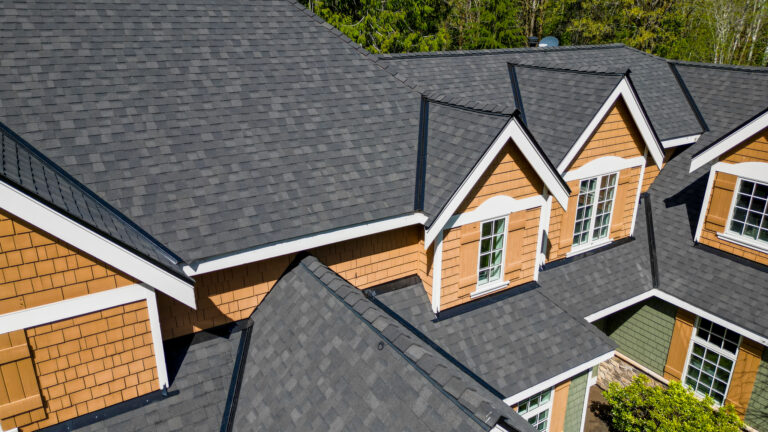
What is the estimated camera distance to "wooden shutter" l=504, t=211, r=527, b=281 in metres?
10.1

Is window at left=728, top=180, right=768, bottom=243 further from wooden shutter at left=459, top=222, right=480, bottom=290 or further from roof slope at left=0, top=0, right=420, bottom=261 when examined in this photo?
roof slope at left=0, top=0, right=420, bottom=261

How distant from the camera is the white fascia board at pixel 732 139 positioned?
11.0m

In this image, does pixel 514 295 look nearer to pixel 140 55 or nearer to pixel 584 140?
pixel 584 140

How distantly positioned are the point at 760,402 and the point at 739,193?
A: 16.0 feet

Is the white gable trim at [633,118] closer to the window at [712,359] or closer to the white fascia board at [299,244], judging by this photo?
the white fascia board at [299,244]

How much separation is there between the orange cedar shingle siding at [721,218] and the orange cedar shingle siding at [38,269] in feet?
43.1

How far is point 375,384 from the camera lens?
6629mm

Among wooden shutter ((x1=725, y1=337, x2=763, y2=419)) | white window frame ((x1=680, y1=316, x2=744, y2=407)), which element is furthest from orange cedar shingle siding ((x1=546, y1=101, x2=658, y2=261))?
wooden shutter ((x1=725, y1=337, x2=763, y2=419))

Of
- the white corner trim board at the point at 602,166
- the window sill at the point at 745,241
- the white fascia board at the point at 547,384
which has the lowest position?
the white fascia board at the point at 547,384

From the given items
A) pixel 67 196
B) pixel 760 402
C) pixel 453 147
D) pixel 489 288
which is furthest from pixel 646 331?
pixel 67 196

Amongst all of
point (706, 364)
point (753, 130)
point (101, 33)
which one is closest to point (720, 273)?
point (706, 364)

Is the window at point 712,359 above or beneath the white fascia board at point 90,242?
beneath

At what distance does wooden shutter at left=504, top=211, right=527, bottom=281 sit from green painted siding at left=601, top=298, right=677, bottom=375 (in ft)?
17.4

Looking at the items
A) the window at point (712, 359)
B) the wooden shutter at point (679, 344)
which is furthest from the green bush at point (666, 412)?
the wooden shutter at point (679, 344)
